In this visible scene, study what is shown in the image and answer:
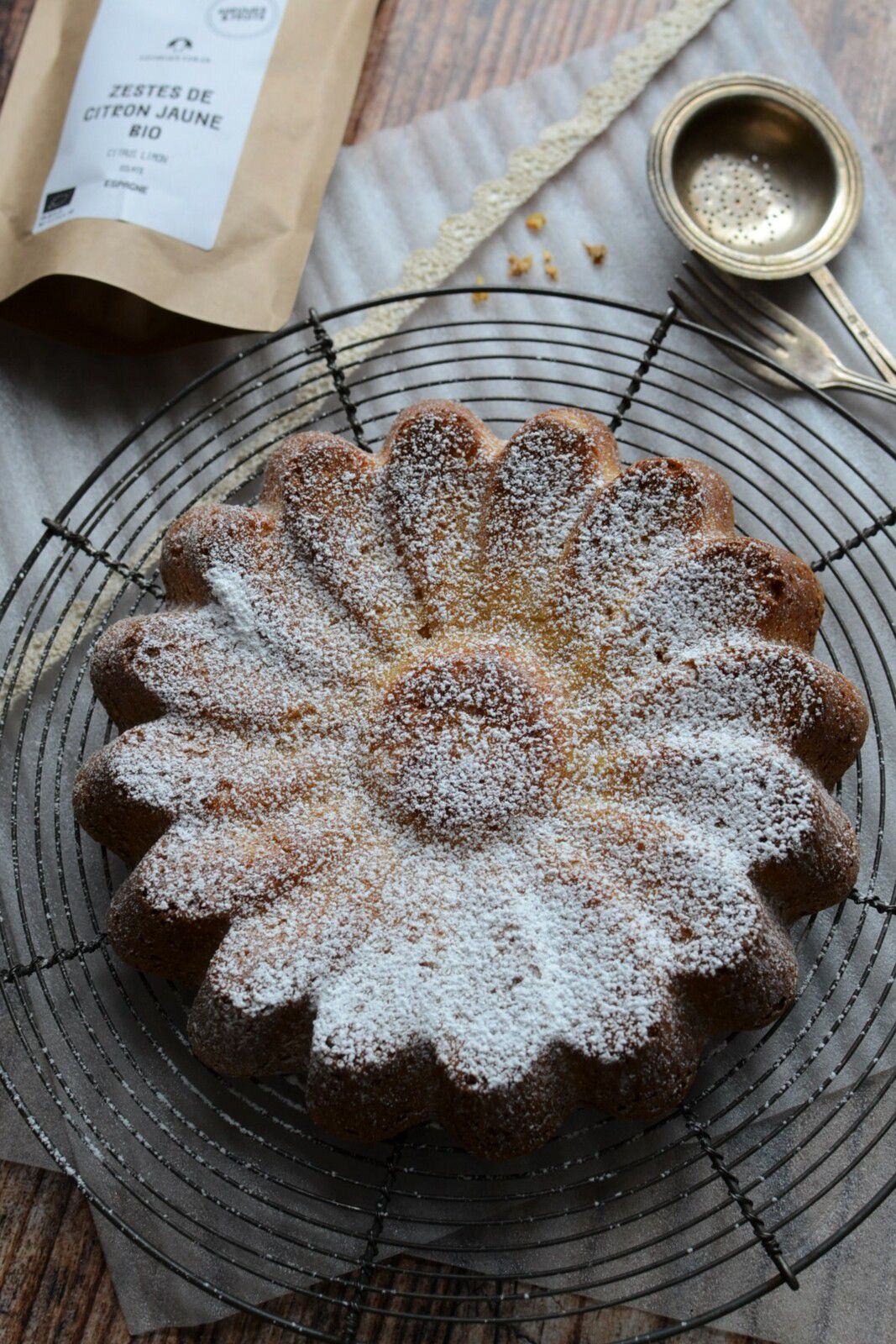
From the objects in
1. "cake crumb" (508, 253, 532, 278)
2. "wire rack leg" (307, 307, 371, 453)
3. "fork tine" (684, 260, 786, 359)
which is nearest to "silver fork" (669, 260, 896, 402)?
"fork tine" (684, 260, 786, 359)

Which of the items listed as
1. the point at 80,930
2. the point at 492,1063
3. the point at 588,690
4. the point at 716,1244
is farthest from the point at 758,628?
the point at 80,930

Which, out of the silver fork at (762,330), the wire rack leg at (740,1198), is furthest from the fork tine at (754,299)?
the wire rack leg at (740,1198)

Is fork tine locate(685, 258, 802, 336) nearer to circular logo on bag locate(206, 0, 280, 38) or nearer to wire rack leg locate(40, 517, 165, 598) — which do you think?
circular logo on bag locate(206, 0, 280, 38)

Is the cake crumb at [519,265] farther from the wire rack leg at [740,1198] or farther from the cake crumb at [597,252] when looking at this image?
the wire rack leg at [740,1198]

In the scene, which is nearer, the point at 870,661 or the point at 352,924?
the point at 352,924

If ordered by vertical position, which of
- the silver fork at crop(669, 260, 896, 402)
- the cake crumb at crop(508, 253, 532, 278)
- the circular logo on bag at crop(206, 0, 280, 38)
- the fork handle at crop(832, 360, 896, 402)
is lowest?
the fork handle at crop(832, 360, 896, 402)

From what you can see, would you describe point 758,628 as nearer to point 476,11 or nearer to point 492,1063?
point 492,1063
